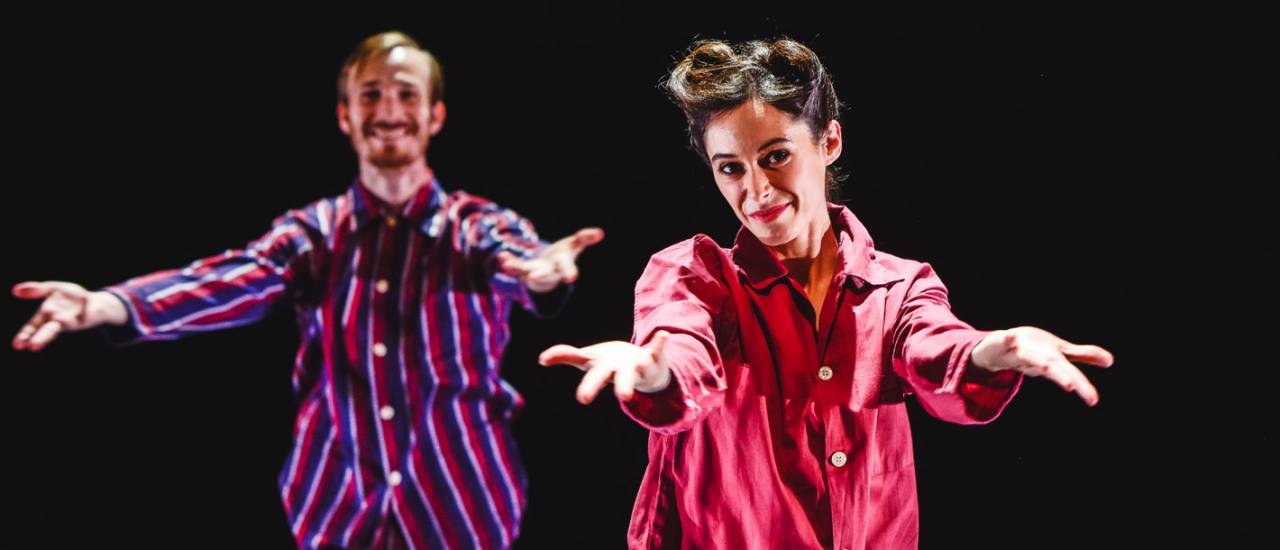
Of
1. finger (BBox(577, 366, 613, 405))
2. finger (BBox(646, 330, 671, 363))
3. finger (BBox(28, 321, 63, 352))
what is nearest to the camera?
finger (BBox(577, 366, 613, 405))

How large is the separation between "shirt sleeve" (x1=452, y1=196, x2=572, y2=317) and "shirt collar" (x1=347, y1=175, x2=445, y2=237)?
39 millimetres

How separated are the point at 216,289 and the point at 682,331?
65 cm

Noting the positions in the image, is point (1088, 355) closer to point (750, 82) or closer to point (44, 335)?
point (750, 82)

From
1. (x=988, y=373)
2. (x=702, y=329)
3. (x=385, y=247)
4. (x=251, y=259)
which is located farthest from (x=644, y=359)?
(x=251, y=259)

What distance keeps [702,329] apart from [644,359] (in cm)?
19

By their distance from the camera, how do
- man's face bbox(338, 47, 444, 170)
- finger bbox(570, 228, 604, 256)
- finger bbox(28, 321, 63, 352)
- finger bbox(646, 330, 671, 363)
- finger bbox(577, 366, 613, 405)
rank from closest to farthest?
1. finger bbox(577, 366, 613, 405)
2. finger bbox(646, 330, 671, 363)
3. finger bbox(28, 321, 63, 352)
4. finger bbox(570, 228, 604, 256)
5. man's face bbox(338, 47, 444, 170)

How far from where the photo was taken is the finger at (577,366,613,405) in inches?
43.3

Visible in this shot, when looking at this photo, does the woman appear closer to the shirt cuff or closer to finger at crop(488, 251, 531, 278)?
the shirt cuff

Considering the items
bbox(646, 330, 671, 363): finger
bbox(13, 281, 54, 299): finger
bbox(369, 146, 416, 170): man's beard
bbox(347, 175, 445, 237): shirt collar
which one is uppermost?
bbox(369, 146, 416, 170): man's beard

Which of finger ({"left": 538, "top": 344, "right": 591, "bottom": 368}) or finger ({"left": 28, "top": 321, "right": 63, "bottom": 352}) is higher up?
finger ({"left": 28, "top": 321, "right": 63, "bottom": 352})

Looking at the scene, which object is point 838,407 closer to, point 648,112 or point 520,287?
point 520,287

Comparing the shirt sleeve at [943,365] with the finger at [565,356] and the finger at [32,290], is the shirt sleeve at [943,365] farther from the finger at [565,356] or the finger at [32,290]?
the finger at [32,290]

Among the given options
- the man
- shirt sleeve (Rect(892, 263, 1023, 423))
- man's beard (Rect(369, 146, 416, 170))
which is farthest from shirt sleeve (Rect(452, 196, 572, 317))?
shirt sleeve (Rect(892, 263, 1023, 423))

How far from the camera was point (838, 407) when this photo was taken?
145 centimetres
